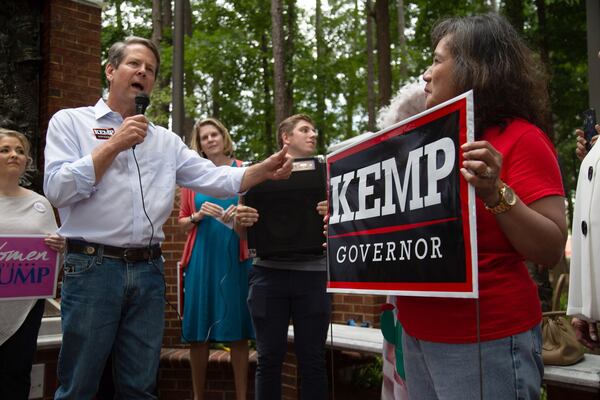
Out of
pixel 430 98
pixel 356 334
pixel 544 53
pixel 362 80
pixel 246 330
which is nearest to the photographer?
pixel 430 98

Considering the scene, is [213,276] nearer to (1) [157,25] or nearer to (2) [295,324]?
(2) [295,324]

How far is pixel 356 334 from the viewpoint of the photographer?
473 cm

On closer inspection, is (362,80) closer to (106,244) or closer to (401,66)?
(401,66)

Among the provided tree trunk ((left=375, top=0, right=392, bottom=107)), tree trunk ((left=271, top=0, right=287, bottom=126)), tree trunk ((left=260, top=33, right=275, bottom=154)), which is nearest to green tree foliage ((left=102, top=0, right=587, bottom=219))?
tree trunk ((left=260, top=33, right=275, bottom=154))

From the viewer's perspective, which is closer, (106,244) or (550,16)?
(106,244)

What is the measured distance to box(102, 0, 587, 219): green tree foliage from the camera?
43.7 ft

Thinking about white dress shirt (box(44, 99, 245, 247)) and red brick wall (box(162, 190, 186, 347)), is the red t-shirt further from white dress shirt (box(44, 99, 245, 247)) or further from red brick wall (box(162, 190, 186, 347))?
red brick wall (box(162, 190, 186, 347))

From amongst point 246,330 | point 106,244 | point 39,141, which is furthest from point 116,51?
point 39,141

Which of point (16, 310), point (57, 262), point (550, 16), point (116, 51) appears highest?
point (550, 16)

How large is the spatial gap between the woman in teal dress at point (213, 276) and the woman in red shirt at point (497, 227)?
2.61 m

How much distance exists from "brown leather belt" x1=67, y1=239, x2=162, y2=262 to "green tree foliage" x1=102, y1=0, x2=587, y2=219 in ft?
37.9

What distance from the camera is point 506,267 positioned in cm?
172

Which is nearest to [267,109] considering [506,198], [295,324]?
[295,324]

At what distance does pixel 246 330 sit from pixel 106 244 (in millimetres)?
1984
